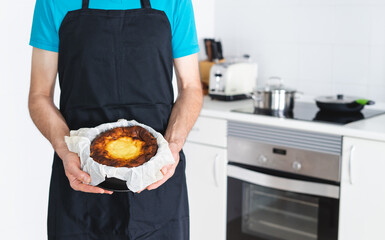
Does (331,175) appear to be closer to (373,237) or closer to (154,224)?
(373,237)

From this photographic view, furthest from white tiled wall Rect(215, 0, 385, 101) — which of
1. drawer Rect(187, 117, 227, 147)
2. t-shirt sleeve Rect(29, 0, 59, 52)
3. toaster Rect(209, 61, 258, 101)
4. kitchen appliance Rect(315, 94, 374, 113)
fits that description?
t-shirt sleeve Rect(29, 0, 59, 52)

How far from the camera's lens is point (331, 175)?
207 centimetres

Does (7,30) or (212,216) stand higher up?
(7,30)

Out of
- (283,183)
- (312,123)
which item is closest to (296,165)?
(283,183)

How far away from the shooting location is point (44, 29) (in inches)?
54.4

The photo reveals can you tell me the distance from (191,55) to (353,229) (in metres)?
1.04

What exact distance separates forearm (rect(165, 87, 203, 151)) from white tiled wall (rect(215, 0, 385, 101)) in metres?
1.28

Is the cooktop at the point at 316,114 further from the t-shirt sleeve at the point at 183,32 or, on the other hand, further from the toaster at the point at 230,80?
the t-shirt sleeve at the point at 183,32

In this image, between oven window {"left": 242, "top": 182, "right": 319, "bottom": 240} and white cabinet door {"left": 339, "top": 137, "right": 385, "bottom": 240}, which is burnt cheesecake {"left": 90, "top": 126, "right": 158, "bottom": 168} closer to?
white cabinet door {"left": 339, "top": 137, "right": 385, "bottom": 240}

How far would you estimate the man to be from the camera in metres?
1.38

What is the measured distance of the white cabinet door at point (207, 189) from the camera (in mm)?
2438

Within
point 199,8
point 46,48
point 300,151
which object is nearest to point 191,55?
point 46,48

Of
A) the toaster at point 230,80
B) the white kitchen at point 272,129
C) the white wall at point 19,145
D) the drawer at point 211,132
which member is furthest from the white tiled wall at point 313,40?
the white wall at point 19,145

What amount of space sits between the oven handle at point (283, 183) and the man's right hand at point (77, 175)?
1.15m
